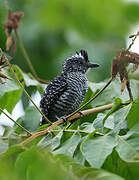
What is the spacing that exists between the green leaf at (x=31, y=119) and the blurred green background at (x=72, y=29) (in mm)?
699

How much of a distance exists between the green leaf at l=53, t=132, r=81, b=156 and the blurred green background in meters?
0.52

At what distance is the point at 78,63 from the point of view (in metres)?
4.85

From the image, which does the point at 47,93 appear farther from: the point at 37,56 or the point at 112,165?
the point at 112,165

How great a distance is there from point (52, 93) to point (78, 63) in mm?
614

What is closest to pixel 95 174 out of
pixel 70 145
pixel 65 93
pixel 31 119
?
pixel 70 145

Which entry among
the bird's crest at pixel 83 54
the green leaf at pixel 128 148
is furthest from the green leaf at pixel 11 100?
the bird's crest at pixel 83 54

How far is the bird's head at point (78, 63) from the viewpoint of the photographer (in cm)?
472

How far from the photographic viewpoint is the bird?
441 cm

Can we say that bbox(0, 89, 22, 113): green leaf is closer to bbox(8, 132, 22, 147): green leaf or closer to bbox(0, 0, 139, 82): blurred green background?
bbox(0, 0, 139, 82): blurred green background

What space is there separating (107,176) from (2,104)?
170 centimetres

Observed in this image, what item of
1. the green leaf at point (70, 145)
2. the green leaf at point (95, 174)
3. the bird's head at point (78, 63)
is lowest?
the green leaf at point (70, 145)

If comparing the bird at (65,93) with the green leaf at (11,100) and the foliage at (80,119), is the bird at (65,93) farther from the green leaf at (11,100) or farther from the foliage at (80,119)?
the green leaf at (11,100)

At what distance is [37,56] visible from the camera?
190 inches

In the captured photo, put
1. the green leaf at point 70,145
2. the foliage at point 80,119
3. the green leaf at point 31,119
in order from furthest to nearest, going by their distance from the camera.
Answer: the green leaf at point 31,119
the green leaf at point 70,145
the foliage at point 80,119
